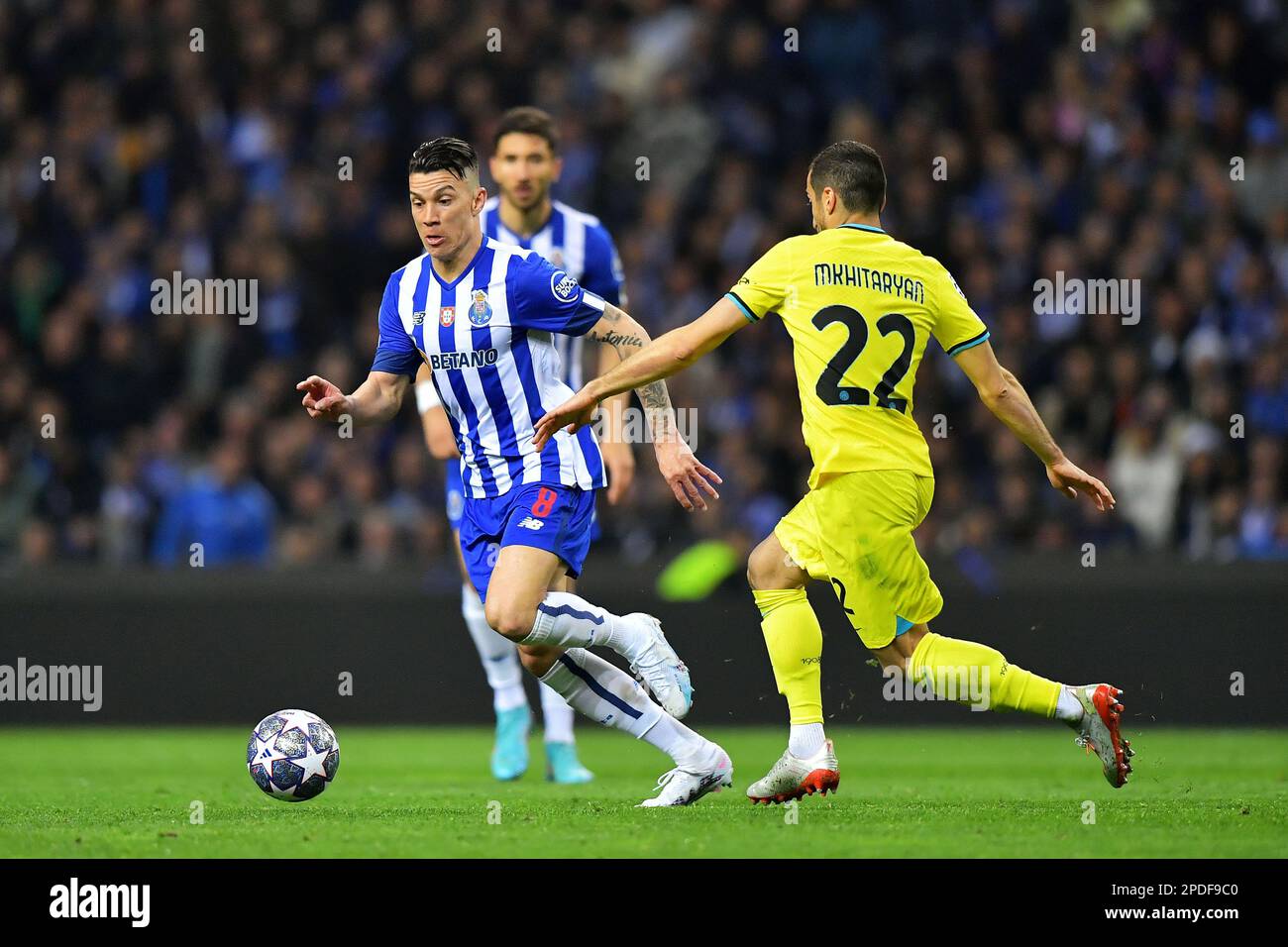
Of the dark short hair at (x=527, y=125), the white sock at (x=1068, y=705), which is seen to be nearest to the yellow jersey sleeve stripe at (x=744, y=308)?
the white sock at (x=1068, y=705)

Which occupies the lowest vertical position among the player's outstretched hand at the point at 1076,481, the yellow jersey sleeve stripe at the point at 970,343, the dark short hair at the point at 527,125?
the player's outstretched hand at the point at 1076,481

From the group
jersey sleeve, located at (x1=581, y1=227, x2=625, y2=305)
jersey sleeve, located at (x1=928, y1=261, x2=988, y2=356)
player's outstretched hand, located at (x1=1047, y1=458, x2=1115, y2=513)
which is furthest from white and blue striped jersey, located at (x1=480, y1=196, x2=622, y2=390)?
player's outstretched hand, located at (x1=1047, y1=458, x2=1115, y2=513)

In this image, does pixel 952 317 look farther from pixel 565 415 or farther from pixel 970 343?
pixel 565 415

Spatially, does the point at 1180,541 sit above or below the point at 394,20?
below

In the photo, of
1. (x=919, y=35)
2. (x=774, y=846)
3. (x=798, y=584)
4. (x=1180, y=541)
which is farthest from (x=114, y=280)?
(x=774, y=846)

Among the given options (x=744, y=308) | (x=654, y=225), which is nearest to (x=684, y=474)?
(x=744, y=308)

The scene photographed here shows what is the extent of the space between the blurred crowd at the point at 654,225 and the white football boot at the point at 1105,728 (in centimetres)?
547

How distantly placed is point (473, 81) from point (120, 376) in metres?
3.82

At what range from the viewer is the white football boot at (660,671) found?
670cm

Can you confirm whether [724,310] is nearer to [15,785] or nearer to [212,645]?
[15,785]

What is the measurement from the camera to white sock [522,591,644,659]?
6.58 m

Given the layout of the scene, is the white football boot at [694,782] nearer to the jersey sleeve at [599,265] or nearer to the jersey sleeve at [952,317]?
the jersey sleeve at [952,317]

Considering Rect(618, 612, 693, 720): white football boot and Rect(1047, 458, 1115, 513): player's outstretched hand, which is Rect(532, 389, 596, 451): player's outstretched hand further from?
Rect(1047, 458, 1115, 513): player's outstretched hand

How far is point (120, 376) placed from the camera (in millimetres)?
13516
